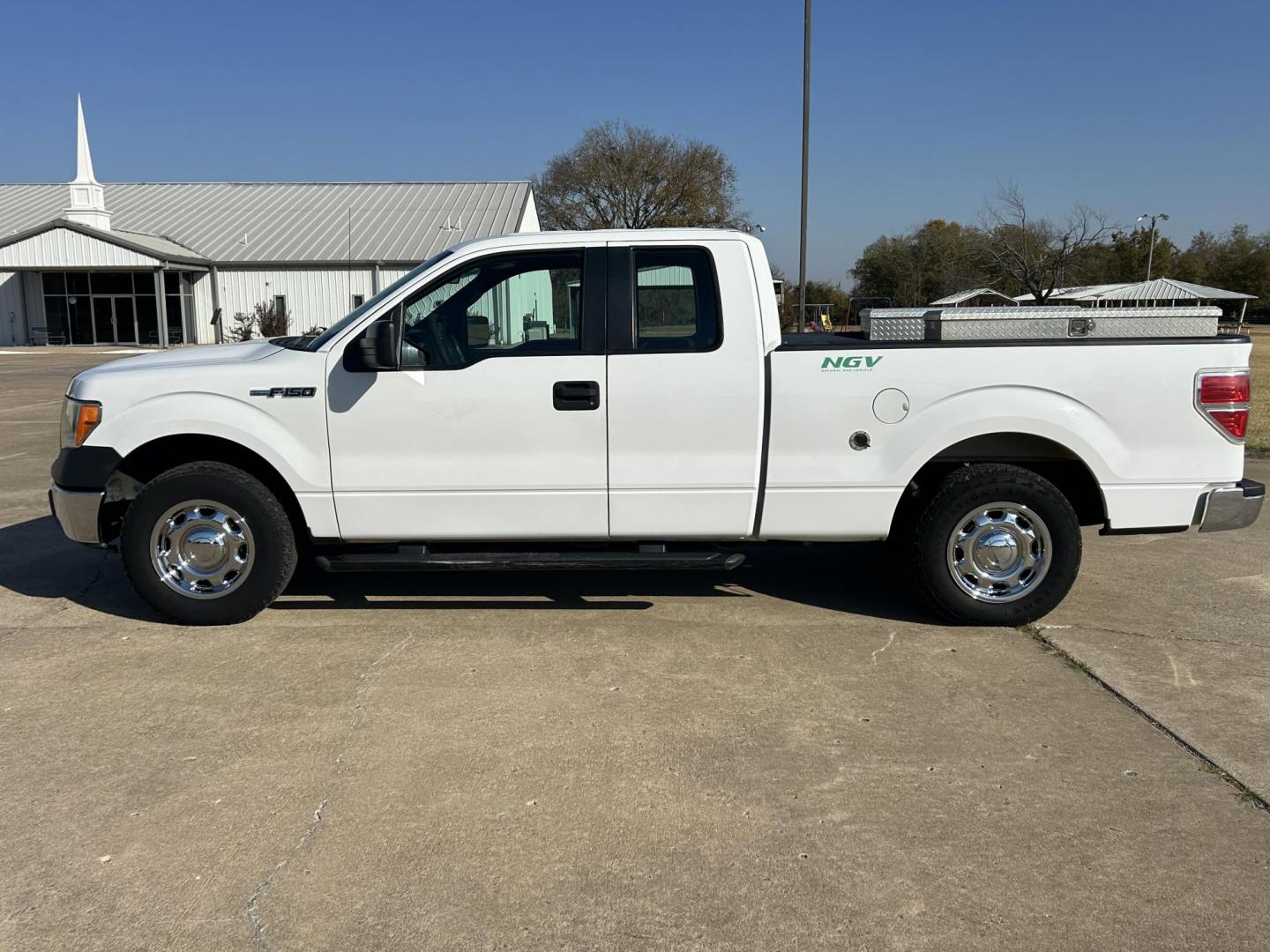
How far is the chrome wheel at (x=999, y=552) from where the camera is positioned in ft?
17.1

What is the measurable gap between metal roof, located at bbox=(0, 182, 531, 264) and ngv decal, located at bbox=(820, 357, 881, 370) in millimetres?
40581

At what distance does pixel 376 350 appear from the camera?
4902 mm

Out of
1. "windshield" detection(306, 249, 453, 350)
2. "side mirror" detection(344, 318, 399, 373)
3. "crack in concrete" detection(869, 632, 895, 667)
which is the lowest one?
"crack in concrete" detection(869, 632, 895, 667)

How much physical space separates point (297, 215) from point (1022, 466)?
4943 centimetres

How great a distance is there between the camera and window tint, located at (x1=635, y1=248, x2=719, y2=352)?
16.7 feet

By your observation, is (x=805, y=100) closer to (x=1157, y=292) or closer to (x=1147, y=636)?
Answer: (x=1147, y=636)

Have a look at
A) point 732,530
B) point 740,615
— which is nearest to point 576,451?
point 732,530

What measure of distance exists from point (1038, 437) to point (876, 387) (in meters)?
0.92

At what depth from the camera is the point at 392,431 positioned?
16.7ft

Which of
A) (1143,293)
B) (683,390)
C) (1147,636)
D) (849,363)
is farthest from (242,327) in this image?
(1147,636)

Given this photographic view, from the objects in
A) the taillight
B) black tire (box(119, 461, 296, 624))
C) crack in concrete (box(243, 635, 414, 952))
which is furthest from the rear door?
the taillight

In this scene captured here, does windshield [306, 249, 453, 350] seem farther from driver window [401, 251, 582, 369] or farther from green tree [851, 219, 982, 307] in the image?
green tree [851, 219, 982, 307]

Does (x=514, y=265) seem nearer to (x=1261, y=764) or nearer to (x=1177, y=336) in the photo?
(x=1177, y=336)

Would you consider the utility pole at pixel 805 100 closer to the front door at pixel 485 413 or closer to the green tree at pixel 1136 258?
the front door at pixel 485 413
